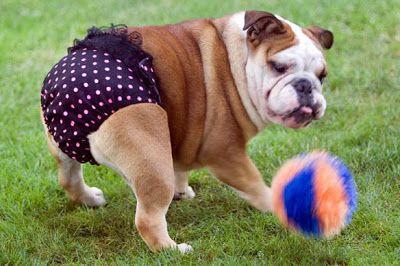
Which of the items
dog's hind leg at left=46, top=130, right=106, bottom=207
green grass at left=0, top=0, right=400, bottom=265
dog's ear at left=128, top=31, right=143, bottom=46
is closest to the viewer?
green grass at left=0, top=0, right=400, bottom=265

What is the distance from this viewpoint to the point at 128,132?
350 cm

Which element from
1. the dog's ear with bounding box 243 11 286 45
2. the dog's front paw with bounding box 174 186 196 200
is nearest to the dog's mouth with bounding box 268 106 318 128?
the dog's ear with bounding box 243 11 286 45

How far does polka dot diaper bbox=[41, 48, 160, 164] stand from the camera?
3.52 meters

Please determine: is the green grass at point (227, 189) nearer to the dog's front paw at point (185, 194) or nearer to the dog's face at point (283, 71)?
the dog's front paw at point (185, 194)

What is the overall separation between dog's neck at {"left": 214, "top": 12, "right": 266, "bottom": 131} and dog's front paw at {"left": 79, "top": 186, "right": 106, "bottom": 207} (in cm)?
108

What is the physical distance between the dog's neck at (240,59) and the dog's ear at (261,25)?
0.09 metres

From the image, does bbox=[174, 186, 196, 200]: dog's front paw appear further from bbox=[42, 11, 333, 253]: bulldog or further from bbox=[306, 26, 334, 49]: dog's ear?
bbox=[306, 26, 334, 49]: dog's ear

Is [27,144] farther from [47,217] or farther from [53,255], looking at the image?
[53,255]

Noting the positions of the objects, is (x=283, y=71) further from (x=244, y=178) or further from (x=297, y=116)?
(x=244, y=178)

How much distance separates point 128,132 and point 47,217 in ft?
3.40

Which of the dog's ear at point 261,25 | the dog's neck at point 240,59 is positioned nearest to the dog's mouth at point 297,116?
the dog's neck at point 240,59

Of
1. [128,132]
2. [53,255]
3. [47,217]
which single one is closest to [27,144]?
[47,217]

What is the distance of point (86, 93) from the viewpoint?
3516 mm

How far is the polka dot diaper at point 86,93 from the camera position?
11.5 feet
